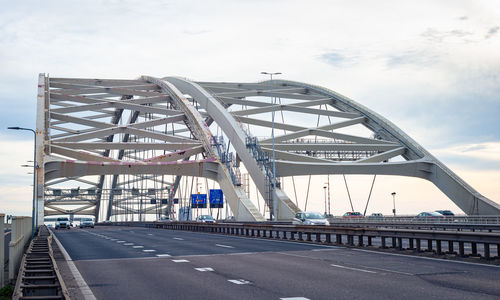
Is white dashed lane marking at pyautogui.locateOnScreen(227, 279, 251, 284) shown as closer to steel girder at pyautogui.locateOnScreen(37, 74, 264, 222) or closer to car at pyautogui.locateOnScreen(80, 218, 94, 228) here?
steel girder at pyautogui.locateOnScreen(37, 74, 264, 222)

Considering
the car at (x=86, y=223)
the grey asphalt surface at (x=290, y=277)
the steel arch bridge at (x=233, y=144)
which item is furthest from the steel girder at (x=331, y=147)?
the grey asphalt surface at (x=290, y=277)

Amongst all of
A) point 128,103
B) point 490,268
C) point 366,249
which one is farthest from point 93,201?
point 490,268

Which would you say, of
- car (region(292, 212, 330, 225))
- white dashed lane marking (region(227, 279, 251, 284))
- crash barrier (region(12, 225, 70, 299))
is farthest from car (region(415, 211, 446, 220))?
crash barrier (region(12, 225, 70, 299))

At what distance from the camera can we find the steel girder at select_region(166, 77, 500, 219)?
56409 millimetres

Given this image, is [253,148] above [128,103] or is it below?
below

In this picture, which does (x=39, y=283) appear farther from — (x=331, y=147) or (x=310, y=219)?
(x=331, y=147)

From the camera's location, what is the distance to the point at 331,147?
62250mm

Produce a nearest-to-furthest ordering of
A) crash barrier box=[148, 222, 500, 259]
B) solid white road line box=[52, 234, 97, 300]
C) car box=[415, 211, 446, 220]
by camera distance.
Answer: solid white road line box=[52, 234, 97, 300] → crash barrier box=[148, 222, 500, 259] → car box=[415, 211, 446, 220]

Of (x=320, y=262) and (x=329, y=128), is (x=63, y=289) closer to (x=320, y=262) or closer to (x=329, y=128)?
(x=320, y=262)

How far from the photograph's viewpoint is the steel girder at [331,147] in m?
56.4

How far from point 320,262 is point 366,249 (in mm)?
6322

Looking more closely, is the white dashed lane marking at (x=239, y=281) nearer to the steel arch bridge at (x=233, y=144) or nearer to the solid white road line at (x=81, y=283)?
the solid white road line at (x=81, y=283)

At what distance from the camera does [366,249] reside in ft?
75.4

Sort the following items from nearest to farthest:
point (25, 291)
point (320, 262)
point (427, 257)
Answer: point (25, 291), point (320, 262), point (427, 257)
